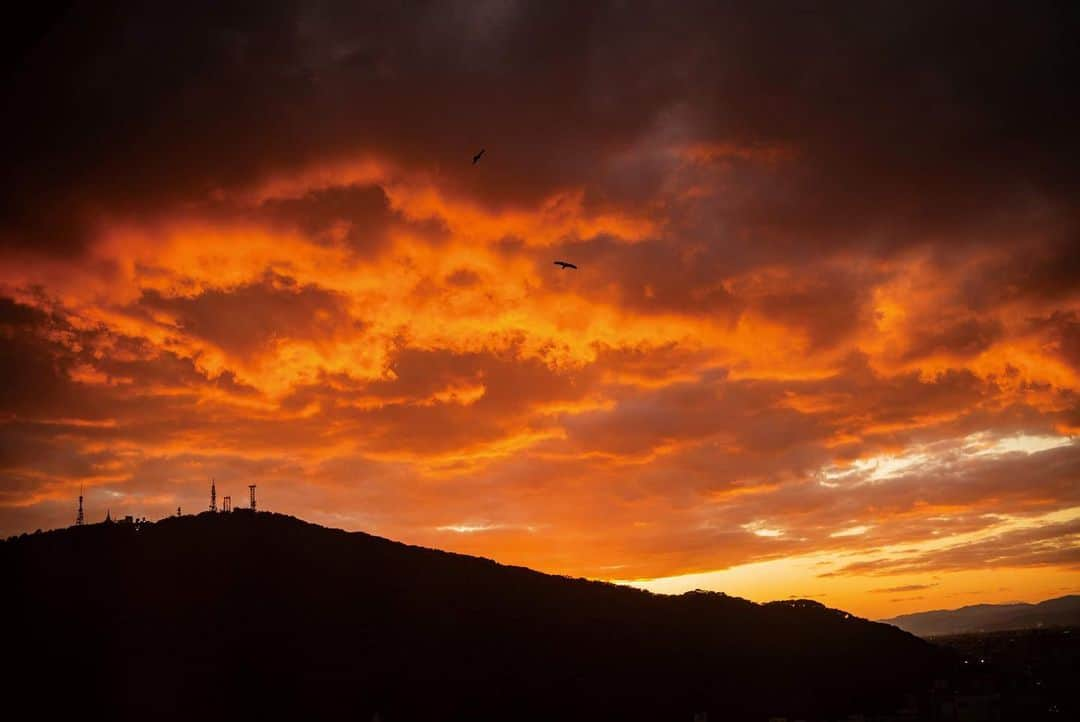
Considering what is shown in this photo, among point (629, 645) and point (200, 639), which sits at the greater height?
point (200, 639)

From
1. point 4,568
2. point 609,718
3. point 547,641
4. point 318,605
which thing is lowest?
point 609,718

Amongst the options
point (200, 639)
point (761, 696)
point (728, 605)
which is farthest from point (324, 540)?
point (728, 605)

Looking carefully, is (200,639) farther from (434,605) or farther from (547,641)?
(547,641)

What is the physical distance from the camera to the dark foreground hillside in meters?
56.0

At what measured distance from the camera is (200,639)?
198 feet

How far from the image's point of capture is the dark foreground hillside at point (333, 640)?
5603 centimetres

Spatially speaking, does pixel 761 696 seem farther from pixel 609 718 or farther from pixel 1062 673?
pixel 1062 673

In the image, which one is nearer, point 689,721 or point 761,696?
point 689,721

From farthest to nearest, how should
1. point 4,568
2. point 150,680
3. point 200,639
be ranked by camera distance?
point 4,568
point 200,639
point 150,680

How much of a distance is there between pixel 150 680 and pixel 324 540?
3000cm

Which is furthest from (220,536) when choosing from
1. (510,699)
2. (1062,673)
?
(1062,673)

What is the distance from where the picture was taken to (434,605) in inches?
3214

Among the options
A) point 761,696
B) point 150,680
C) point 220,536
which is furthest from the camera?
point 761,696

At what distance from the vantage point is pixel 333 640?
66875mm
